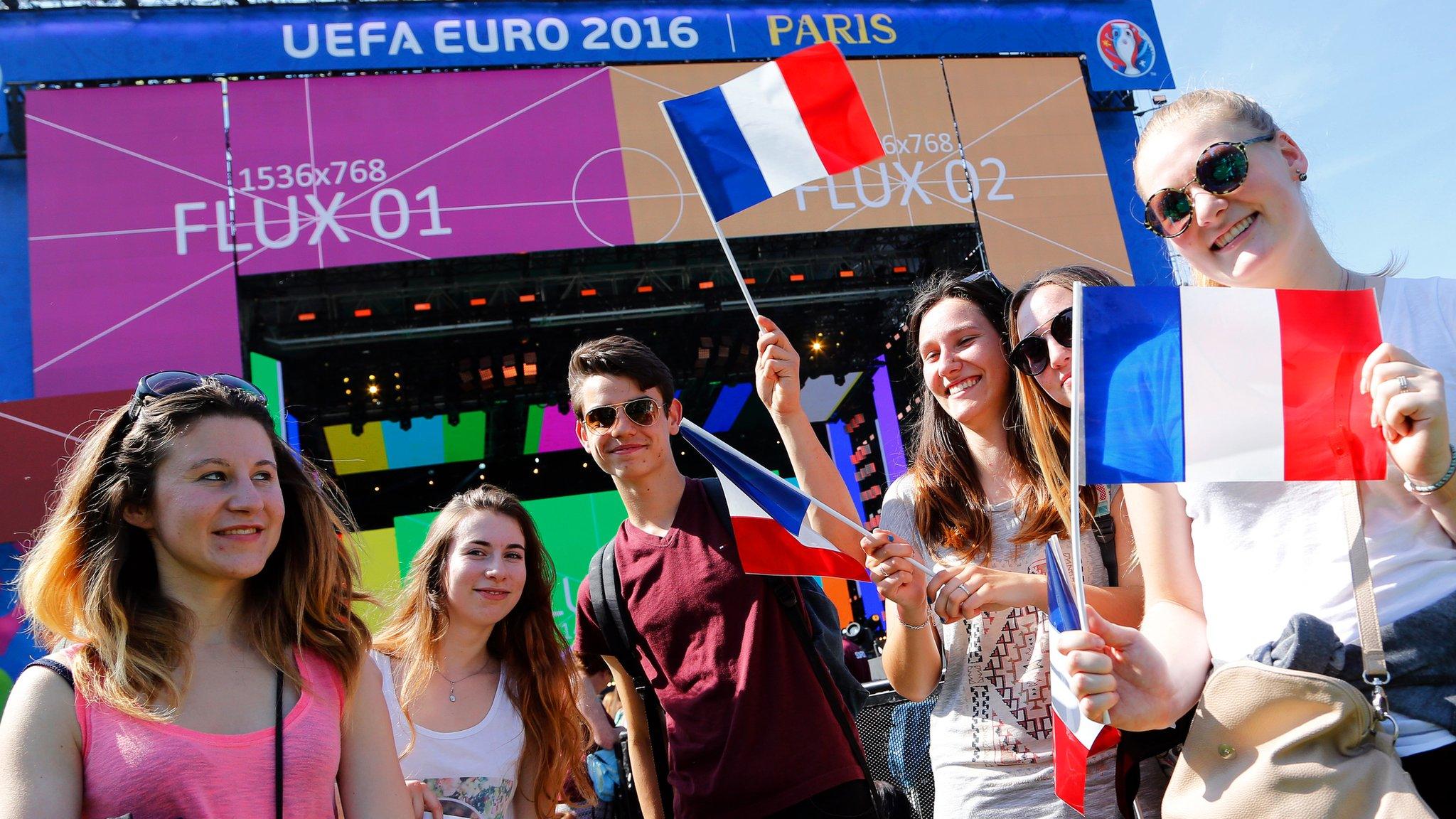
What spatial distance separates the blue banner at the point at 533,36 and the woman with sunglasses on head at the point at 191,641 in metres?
8.81

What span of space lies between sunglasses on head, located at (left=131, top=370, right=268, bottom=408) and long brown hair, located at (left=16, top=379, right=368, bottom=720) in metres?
0.02

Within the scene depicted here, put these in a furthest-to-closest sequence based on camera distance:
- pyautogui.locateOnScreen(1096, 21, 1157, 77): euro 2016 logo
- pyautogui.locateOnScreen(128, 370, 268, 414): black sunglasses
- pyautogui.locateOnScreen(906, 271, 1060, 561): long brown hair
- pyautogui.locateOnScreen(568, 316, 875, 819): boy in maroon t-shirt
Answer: pyautogui.locateOnScreen(1096, 21, 1157, 77): euro 2016 logo → pyautogui.locateOnScreen(568, 316, 875, 819): boy in maroon t-shirt → pyautogui.locateOnScreen(906, 271, 1060, 561): long brown hair → pyautogui.locateOnScreen(128, 370, 268, 414): black sunglasses

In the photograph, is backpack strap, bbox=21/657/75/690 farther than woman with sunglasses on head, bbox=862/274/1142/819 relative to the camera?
No

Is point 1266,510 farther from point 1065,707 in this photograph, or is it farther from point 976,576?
point 976,576

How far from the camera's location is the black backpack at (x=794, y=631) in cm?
256

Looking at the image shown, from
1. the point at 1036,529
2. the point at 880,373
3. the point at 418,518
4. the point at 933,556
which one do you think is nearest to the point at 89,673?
the point at 933,556

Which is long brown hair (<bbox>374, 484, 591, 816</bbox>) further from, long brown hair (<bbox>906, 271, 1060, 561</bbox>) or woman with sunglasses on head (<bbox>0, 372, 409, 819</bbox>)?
long brown hair (<bbox>906, 271, 1060, 561</bbox>)

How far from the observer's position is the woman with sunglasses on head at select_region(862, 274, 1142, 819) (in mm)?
2014

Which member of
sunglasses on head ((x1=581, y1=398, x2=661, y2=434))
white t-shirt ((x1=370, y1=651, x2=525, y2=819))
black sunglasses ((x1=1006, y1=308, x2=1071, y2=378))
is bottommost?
white t-shirt ((x1=370, y1=651, x2=525, y2=819))

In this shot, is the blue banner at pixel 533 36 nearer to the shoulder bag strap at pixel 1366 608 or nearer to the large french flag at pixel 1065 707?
the large french flag at pixel 1065 707

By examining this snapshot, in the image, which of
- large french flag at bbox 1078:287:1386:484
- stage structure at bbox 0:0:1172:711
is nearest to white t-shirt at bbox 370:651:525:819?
large french flag at bbox 1078:287:1386:484

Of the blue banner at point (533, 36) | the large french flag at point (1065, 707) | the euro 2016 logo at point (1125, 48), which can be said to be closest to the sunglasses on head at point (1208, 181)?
the large french flag at point (1065, 707)

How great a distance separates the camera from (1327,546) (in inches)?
54.1

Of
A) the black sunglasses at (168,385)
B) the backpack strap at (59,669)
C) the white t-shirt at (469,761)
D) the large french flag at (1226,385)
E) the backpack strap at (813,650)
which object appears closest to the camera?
the large french flag at (1226,385)
